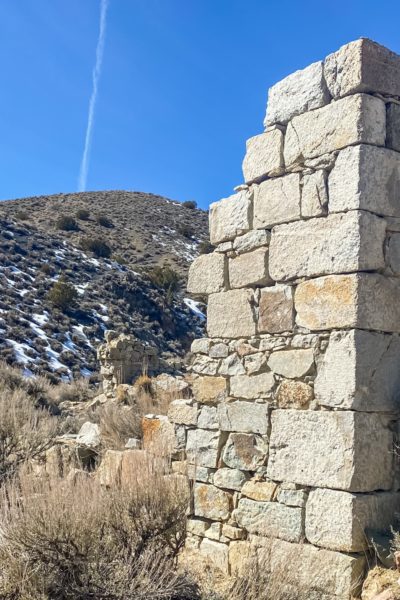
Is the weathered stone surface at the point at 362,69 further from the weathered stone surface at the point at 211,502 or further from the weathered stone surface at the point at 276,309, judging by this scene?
the weathered stone surface at the point at 211,502

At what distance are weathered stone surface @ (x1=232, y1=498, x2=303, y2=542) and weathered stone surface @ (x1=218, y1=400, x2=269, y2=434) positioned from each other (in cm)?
48

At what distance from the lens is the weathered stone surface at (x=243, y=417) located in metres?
4.52

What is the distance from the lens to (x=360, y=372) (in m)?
3.92

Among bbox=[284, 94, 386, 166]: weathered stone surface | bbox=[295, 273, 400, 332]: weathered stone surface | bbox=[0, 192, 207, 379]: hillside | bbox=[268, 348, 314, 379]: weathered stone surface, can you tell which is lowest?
bbox=[268, 348, 314, 379]: weathered stone surface

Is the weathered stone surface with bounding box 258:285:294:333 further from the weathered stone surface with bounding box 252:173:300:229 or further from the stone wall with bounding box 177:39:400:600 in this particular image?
the weathered stone surface with bounding box 252:173:300:229

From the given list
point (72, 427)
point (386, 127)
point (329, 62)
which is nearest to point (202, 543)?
point (386, 127)

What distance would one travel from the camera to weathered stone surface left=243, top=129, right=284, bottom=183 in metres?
4.69

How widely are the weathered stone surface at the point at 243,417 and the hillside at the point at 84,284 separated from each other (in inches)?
604

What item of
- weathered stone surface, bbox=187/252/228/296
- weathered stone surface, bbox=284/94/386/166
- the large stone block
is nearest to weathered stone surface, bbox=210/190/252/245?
weathered stone surface, bbox=187/252/228/296

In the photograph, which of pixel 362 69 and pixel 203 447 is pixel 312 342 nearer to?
pixel 203 447

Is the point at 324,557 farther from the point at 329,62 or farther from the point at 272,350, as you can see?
the point at 329,62

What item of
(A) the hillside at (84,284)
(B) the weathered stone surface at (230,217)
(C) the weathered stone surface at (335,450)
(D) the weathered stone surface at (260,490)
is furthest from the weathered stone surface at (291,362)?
(A) the hillside at (84,284)

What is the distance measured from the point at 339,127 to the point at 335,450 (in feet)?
6.55

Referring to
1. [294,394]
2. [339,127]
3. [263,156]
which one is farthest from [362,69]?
[294,394]
